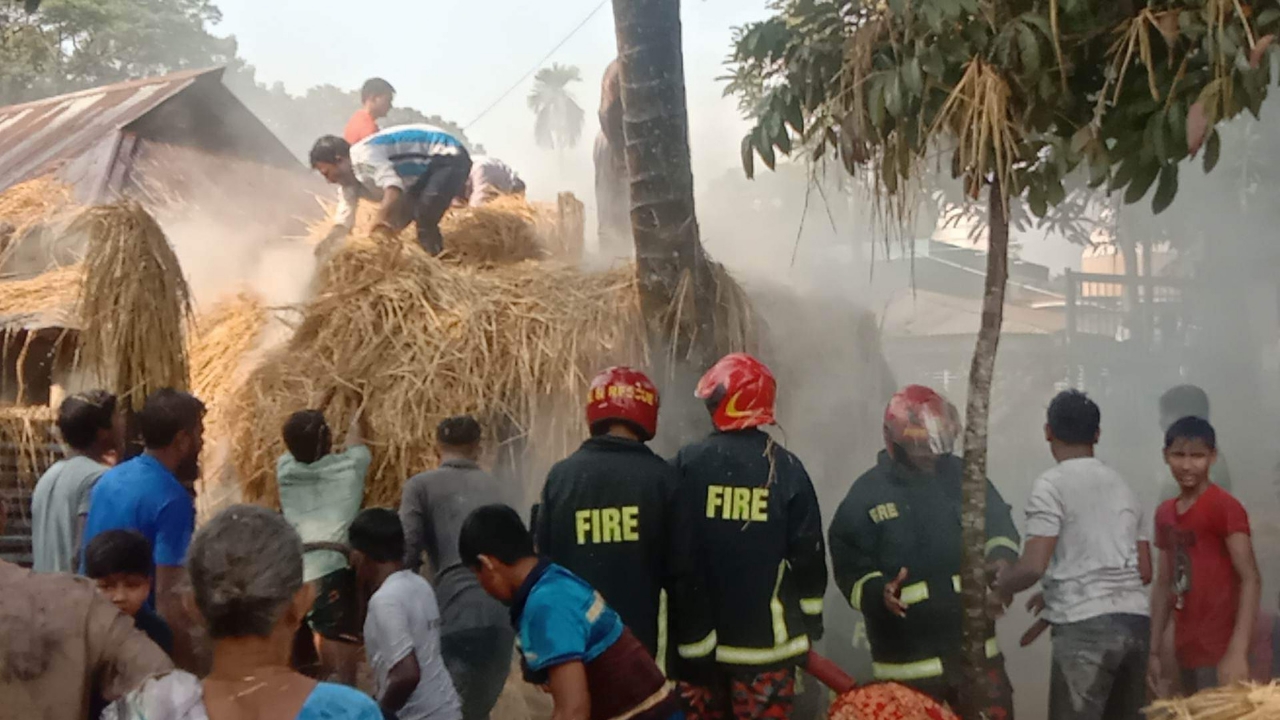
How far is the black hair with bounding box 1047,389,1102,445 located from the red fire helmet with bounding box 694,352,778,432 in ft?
4.05

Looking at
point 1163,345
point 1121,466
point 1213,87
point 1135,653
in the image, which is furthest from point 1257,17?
point 1163,345

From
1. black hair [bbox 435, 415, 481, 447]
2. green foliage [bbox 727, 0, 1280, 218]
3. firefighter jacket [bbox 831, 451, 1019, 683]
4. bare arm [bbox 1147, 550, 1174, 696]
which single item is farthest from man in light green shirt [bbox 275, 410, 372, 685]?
bare arm [bbox 1147, 550, 1174, 696]

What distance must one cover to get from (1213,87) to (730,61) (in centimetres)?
199

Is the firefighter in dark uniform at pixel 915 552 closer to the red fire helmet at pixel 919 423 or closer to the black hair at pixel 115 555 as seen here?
the red fire helmet at pixel 919 423

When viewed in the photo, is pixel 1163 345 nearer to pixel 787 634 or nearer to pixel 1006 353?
pixel 1006 353

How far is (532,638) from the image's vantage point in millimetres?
3369

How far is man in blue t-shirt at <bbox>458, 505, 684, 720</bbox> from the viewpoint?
3355 millimetres

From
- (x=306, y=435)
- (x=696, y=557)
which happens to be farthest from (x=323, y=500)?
(x=696, y=557)

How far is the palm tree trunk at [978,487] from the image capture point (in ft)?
15.5

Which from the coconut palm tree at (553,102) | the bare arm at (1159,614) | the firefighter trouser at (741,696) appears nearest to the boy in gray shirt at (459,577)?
the firefighter trouser at (741,696)

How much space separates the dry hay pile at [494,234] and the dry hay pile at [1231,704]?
15.3 feet

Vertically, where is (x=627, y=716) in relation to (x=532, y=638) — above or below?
below

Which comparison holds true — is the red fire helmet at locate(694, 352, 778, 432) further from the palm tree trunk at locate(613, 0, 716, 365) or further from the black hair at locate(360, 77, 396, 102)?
the black hair at locate(360, 77, 396, 102)

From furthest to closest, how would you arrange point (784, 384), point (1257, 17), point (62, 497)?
1. point (784, 384)
2. point (62, 497)
3. point (1257, 17)
